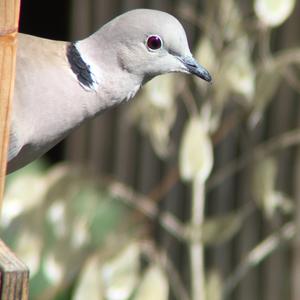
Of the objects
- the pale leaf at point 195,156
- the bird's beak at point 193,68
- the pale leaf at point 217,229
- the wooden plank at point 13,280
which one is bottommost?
the pale leaf at point 217,229

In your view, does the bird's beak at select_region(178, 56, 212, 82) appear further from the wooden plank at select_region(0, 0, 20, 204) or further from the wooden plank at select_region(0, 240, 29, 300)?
the wooden plank at select_region(0, 240, 29, 300)

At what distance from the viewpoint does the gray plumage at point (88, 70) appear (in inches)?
75.6

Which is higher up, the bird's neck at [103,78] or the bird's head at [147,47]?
the bird's head at [147,47]

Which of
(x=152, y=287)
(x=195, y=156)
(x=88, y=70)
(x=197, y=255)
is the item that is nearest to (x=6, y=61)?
(x=88, y=70)

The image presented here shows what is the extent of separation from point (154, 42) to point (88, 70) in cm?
14

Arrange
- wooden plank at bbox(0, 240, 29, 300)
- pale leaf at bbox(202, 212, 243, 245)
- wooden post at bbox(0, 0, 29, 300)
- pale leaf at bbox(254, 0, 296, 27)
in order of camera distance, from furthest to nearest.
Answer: pale leaf at bbox(202, 212, 243, 245)
pale leaf at bbox(254, 0, 296, 27)
wooden post at bbox(0, 0, 29, 300)
wooden plank at bbox(0, 240, 29, 300)

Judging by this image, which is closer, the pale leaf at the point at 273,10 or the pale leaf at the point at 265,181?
the pale leaf at the point at 273,10

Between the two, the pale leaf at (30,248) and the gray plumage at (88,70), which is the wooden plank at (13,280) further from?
the pale leaf at (30,248)

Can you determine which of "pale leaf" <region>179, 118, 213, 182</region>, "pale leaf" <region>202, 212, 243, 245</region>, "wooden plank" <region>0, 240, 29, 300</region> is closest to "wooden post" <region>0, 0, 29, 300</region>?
"wooden plank" <region>0, 240, 29, 300</region>

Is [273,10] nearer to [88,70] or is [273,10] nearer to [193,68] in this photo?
[193,68]

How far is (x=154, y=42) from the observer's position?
1983 millimetres

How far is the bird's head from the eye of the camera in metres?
1.97

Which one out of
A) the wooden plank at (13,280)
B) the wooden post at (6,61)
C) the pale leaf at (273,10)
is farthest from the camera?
the pale leaf at (273,10)

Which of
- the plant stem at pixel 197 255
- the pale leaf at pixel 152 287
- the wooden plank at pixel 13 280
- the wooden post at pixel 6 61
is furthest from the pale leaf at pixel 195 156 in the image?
the wooden plank at pixel 13 280
